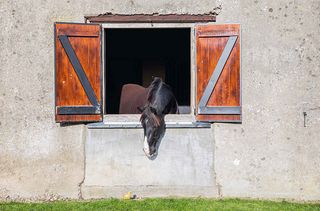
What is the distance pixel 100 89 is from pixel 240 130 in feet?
6.55

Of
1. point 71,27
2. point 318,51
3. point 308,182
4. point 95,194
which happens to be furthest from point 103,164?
point 318,51

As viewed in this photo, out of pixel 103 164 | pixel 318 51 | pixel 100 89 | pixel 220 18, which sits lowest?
pixel 103 164

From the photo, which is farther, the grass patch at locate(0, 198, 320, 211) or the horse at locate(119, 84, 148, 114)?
the horse at locate(119, 84, 148, 114)

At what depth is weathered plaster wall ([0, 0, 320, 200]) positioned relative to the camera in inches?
265

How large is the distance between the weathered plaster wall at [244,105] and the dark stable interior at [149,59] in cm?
459

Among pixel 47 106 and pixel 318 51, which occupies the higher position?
pixel 318 51

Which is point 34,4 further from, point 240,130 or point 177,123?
point 240,130

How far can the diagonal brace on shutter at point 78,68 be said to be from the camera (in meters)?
6.60

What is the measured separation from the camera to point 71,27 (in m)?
6.62

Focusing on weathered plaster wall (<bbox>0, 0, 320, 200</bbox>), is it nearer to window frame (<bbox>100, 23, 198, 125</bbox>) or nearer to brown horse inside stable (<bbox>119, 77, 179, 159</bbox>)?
window frame (<bbox>100, 23, 198, 125</bbox>)

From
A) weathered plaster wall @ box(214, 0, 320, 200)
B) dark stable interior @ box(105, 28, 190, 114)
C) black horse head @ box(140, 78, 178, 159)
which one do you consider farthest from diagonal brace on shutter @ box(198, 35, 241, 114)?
dark stable interior @ box(105, 28, 190, 114)

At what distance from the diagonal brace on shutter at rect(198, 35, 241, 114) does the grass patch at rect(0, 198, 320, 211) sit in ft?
3.92

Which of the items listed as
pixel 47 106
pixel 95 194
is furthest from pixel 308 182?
pixel 47 106

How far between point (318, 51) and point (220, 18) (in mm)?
1400
